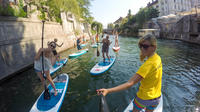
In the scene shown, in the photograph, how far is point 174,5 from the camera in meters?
50.2

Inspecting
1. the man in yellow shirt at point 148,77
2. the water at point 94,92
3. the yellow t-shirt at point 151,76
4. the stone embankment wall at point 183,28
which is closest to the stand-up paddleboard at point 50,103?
the water at point 94,92

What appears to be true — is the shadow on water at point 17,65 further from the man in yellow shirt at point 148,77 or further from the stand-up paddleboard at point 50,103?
the man in yellow shirt at point 148,77

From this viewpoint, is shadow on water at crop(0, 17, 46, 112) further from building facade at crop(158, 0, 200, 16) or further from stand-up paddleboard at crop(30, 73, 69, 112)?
building facade at crop(158, 0, 200, 16)

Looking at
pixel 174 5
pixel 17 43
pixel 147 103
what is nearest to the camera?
pixel 147 103

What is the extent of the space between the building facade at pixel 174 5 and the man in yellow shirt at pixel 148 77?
63183 mm

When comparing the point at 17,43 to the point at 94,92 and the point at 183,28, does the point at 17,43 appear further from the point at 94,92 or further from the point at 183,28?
the point at 183,28

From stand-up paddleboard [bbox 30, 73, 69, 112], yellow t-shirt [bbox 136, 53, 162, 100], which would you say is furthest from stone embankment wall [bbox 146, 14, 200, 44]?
stand-up paddleboard [bbox 30, 73, 69, 112]

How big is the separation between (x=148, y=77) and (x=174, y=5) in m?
66.3

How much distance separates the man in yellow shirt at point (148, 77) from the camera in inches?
63.7

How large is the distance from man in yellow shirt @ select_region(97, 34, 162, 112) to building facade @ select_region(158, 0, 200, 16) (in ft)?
207

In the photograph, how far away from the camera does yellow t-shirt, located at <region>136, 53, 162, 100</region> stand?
1.60m

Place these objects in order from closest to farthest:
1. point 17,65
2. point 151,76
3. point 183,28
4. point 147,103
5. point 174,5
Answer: point 151,76 → point 147,103 → point 17,65 → point 183,28 → point 174,5

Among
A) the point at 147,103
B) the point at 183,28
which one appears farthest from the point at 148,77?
the point at 183,28

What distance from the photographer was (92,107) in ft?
13.3
